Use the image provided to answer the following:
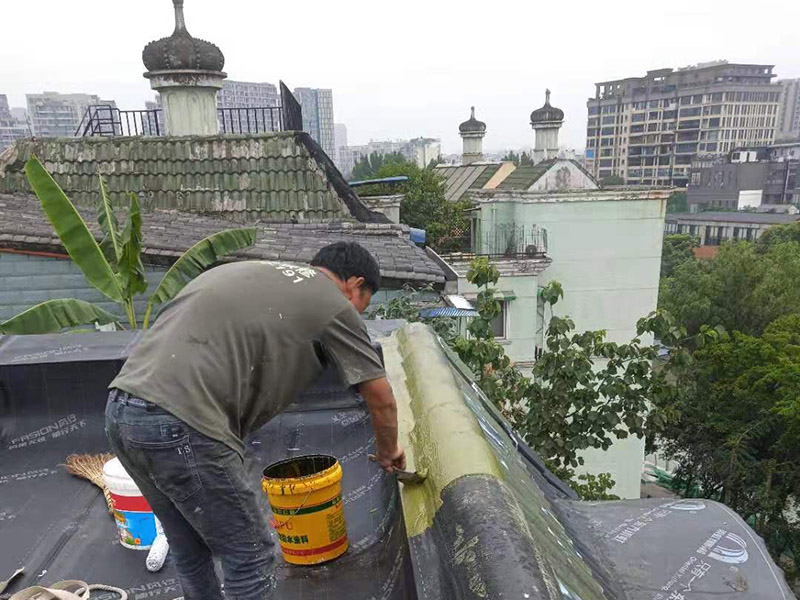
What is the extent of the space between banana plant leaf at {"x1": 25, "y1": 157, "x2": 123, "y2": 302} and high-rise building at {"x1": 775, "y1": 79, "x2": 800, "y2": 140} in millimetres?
125082

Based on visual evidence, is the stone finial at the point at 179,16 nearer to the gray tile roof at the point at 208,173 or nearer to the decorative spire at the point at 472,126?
the gray tile roof at the point at 208,173

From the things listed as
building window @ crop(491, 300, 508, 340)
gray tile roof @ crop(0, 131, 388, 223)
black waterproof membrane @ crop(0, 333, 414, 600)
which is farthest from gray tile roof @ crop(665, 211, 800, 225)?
black waterproof membrane @ crop(0, 333, 414, 600)

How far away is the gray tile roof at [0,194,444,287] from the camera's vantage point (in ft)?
20.0

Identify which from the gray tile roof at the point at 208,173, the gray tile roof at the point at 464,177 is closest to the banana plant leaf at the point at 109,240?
the gray tile roof at the point at 208,173

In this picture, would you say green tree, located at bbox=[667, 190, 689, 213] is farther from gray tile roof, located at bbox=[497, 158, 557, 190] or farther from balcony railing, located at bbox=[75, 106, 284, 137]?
balcony railing, located at bbox=[75, 106, 284, 137]

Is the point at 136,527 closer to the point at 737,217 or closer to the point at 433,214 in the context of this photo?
the point at 433,214

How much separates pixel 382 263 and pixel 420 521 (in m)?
4.47

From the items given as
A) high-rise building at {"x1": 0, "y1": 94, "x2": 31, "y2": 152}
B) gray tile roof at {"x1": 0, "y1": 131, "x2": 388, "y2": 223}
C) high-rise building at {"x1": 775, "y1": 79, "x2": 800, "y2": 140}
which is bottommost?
gray tile roof at {"x1": 0, "y1": 131, "x2": 388, "y2": 223}

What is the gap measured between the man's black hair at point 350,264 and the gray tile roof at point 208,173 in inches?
252

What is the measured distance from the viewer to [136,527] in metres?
2.38

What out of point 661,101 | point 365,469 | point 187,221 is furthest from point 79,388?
point 661,101

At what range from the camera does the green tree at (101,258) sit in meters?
5.12

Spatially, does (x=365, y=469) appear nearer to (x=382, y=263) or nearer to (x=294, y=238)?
(x=382, y=263)

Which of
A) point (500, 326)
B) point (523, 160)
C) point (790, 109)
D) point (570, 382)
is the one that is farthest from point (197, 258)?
point (790, 109)
